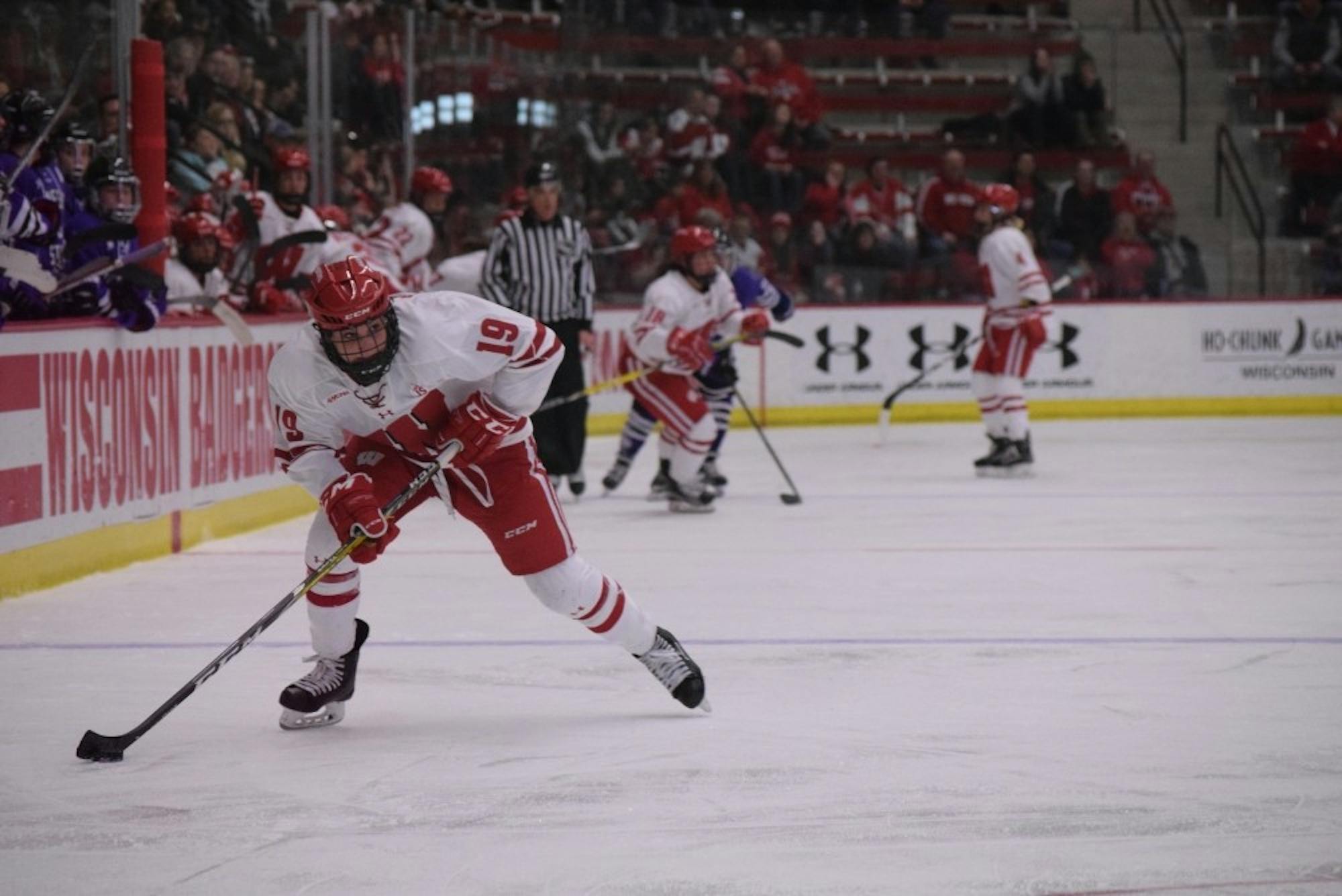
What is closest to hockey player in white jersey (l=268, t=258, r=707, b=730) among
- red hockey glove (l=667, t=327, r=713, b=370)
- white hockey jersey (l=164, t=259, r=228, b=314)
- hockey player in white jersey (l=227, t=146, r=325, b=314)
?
white hockey jersey (l=164, t=259, r=228, b=314)

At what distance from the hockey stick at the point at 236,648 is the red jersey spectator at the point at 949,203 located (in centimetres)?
988

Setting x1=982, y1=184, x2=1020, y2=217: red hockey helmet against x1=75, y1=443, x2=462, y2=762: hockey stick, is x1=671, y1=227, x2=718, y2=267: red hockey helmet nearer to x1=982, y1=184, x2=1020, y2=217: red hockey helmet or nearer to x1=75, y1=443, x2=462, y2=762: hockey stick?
x1=982, y1=184, x2=1020, y2=217: red hockey helmet

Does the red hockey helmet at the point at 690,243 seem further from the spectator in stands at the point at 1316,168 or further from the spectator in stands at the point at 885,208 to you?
the spectator in stands at the point at 1316,168

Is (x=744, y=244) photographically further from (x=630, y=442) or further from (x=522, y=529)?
(x=522, y=529)

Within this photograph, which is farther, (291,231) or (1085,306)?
(1085,306)

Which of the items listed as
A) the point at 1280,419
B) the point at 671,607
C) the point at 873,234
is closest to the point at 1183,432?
the point at 1280,419

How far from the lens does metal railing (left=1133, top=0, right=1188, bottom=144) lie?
52.0 ft

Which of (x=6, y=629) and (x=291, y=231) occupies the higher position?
(x=291, y=231)

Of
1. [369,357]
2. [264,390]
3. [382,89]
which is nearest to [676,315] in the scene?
[264,390]

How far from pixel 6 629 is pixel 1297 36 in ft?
42.2

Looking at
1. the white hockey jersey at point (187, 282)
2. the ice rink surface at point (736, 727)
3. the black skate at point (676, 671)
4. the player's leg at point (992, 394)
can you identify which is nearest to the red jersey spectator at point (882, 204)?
the player's leg at point (992, 394)

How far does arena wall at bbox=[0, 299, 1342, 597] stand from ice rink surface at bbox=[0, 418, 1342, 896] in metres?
0.22

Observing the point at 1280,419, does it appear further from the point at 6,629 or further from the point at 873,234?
the point at 6,629

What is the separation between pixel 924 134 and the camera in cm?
1533
